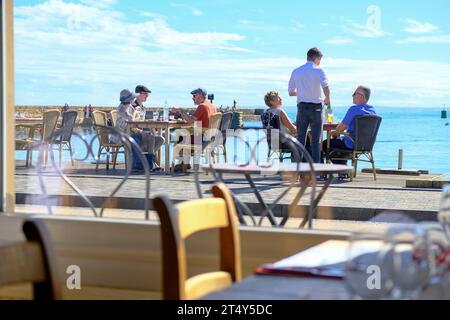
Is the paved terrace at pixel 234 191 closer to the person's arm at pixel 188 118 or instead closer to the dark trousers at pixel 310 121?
the dark trousers at pixel 310 121

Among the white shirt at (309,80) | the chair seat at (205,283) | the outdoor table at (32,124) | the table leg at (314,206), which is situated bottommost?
the table leg at (314,206)

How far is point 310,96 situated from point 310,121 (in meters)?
0.24

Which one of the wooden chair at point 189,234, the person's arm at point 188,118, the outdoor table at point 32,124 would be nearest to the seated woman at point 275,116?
the person's arm at point 188,118

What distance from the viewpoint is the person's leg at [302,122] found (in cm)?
746

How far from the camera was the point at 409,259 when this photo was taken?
119 centimetres

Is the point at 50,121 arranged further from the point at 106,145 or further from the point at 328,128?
the point at 328,128

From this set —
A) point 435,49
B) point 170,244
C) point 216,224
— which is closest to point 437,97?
point 435,49

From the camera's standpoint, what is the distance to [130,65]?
416 centimetres

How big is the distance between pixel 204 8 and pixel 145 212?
109 cm

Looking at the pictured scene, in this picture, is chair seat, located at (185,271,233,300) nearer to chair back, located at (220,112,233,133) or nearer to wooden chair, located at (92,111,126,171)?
wooden chair, located at (92,111,126,171)

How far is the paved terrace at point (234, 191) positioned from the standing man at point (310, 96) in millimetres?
542

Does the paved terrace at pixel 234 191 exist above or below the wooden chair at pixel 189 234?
below

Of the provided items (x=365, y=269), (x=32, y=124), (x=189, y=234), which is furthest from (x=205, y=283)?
(x=32, y=124)

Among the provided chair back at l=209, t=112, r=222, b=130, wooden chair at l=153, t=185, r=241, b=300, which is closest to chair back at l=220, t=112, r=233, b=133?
chair back at l=209, t=112, r=222, b=130
